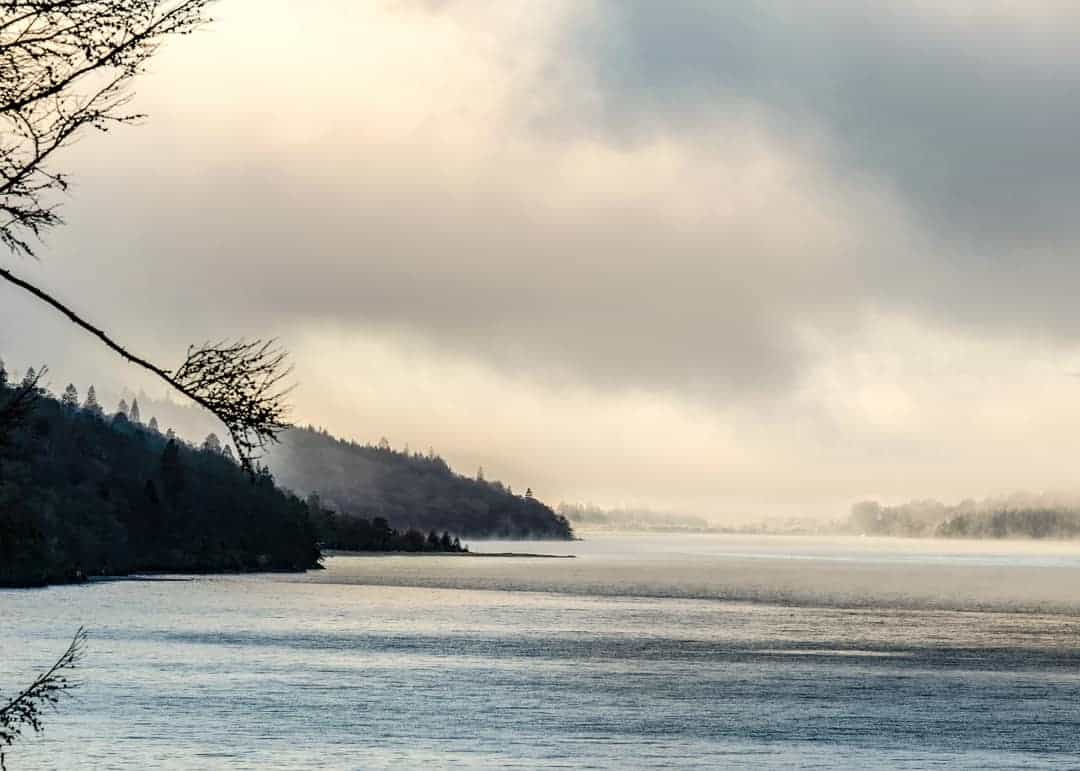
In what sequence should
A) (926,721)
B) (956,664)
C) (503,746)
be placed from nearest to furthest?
(503,746), (926,721), (956,664)

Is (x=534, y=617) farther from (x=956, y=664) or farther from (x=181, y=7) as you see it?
(x=181, y=7)

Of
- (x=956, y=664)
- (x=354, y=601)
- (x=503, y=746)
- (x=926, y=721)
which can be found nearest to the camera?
(x=503, y=746)

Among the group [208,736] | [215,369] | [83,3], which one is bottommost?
[208,736]

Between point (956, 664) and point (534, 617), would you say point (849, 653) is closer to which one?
point (956, 664)

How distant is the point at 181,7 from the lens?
13844mm

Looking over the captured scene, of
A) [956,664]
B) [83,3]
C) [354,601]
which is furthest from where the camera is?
[354,601]

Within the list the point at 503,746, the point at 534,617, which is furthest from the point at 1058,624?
the point at 503,746

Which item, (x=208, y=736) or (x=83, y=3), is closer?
(x=83, y=3)

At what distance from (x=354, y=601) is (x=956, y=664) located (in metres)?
98.0

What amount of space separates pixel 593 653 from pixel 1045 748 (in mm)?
53021

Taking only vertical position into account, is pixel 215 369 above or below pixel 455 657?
above

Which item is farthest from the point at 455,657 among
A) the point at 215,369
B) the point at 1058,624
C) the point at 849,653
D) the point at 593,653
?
the point at 215,369

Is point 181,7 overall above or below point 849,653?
above

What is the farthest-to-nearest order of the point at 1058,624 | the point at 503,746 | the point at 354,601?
the point at 354,601
the point at 1058,624
the point at 503,746
